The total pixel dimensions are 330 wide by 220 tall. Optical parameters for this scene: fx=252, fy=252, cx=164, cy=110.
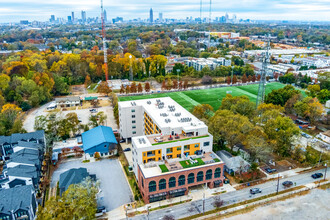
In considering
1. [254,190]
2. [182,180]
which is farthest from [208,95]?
[182,180]

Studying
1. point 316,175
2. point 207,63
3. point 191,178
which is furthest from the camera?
point 207,63

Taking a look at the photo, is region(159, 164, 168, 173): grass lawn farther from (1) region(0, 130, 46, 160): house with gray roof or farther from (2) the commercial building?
(2) the commercial building

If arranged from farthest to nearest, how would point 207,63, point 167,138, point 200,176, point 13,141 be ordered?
1. point 207,63
2. point 13,141
3. point 167,138
4. point 200,176

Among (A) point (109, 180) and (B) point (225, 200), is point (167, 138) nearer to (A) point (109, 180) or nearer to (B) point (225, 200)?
(A) point (109, 180)

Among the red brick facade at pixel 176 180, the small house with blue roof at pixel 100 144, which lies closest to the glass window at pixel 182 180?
the red brick facade at pixel 176 180

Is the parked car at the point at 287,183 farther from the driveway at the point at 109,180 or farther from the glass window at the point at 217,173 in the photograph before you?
the driveway at the point at 109,180

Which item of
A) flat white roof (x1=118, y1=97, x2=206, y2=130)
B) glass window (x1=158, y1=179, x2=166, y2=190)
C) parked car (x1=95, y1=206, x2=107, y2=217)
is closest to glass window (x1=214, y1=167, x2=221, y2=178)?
flat white roof (x1=118, y1=97, x2=206, y2=130)
